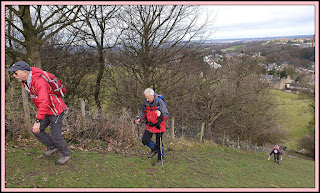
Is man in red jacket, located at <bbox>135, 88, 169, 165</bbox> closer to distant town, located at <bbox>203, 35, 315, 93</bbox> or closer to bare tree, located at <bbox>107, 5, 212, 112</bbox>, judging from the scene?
bare tree, located at <bbox>107, 5, 212, 112</bbox>

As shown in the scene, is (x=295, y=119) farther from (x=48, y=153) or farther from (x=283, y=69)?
(x=48, y=153)

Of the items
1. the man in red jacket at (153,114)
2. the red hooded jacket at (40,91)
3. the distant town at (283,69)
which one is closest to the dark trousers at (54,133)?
the red hooded jacket at (40,91)

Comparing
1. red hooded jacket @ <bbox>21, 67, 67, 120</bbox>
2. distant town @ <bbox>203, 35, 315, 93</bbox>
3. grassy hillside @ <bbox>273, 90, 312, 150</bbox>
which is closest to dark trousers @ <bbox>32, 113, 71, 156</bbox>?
red hooded jacket @ <bbox>21, 67, 67, 120</bbox>

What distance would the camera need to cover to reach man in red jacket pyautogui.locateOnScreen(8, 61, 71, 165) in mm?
3770

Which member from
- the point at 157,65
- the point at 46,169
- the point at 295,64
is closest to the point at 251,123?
the point at 295,64

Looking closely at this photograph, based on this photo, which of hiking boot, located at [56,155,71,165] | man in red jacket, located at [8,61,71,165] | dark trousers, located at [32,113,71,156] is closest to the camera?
man in red jacket, located at [8,61,71,165]

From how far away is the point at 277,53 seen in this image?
1950 cm

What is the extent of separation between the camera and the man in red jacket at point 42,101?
12.4 ft

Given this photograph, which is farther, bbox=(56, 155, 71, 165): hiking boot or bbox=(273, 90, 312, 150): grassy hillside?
bbox=(273, 90, 312, 150): grassy hillside

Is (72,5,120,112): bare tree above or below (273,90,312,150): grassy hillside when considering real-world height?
above

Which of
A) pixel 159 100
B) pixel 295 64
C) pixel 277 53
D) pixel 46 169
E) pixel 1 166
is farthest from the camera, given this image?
pixel 295 64

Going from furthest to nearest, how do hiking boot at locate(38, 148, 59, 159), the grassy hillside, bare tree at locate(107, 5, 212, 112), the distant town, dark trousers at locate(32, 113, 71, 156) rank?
the grassy hillside → the distant town → bare tree at locate(107, 5, 212, 112) → hiking boot at locate(38, 148, 59, 159) → dark trousers at locate(32, 113, 71, 156)

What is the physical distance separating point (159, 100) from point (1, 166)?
3.33 m

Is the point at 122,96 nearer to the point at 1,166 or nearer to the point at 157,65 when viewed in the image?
the point at 157,65
